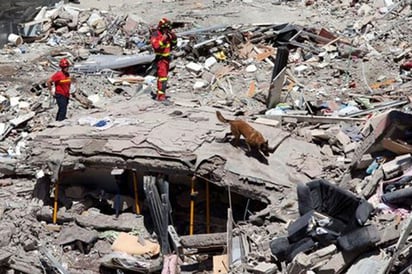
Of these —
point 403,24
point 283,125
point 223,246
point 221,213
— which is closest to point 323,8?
point 403,24

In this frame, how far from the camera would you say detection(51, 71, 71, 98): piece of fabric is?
13.0 meters

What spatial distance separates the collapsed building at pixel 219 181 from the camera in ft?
→ 26.9

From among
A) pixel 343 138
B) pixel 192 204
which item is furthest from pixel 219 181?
pixel 343 138

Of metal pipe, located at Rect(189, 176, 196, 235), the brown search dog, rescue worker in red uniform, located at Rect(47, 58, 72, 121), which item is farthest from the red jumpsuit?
metal pipe, located at Rect(189, 176, 196, 235)

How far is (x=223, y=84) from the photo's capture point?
50.1ft

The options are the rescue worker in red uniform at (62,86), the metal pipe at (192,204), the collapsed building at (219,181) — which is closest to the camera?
the collapsed building at (219,181)

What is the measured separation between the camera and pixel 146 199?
35.4ft

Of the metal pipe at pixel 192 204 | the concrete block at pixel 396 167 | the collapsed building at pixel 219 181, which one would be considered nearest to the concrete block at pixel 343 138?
the collapsed building at pixel 219 181

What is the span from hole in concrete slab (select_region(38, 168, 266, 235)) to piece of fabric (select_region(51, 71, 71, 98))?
7.43 ft

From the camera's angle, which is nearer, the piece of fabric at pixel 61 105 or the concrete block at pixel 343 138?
the concrete block at pixel 343 138

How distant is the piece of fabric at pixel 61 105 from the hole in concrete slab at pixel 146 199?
7.20 ft

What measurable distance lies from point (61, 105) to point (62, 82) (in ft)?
1.41

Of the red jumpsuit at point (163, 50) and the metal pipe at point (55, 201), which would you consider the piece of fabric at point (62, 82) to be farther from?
the metal pipe at point (55, 201)

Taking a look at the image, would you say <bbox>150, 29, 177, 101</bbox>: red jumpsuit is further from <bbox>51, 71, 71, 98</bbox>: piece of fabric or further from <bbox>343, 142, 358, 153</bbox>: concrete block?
<bbox>343, 142, 358, 153</bbox>: concrete block
